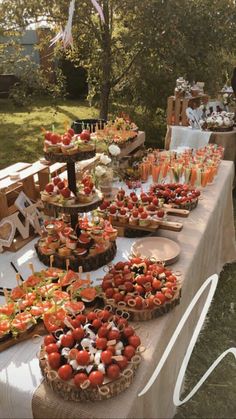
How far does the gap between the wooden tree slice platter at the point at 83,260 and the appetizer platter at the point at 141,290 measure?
22 cm

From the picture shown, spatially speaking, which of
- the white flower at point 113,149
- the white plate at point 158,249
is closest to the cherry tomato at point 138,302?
the white plate at point 158,249

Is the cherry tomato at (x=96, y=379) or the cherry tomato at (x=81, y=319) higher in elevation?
the cherry tomato at (x=81, y=319)

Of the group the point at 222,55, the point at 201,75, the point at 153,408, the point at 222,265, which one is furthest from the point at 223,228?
the point at 222,55

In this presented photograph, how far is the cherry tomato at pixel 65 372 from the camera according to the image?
47.7 inches

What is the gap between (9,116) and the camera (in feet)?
35.0

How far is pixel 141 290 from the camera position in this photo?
5.32ft

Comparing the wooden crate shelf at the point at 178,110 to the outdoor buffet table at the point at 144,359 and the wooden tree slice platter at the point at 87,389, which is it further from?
the wooden tree slice platter at the point at 87,389

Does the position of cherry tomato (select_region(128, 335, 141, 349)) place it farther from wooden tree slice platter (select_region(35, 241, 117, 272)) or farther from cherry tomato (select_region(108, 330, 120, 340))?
wooden tree slice platter (select_region(35, 241, 117, 272))

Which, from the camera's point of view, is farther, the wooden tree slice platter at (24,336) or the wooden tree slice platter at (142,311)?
the wooden tree slice platter at (142,311)

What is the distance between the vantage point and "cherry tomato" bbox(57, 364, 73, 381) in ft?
3.98

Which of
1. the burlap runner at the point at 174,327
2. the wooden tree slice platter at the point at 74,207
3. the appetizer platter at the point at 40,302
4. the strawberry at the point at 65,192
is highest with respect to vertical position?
the strawberry at the point at 65,192

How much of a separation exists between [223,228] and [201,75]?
3942 millimetres

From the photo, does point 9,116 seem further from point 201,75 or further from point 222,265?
point 222,265

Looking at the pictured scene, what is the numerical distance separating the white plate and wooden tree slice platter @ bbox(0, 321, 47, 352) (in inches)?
25.8
